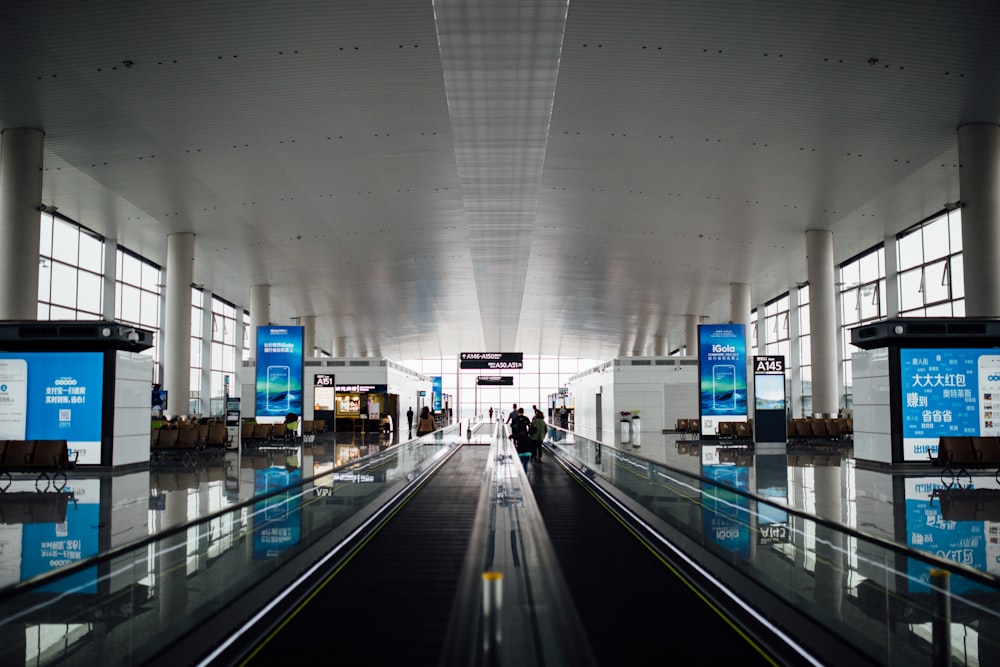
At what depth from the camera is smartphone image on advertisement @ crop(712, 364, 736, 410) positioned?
24703 millimetres

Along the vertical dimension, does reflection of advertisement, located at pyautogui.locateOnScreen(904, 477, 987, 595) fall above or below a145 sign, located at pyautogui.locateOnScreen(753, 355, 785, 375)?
below

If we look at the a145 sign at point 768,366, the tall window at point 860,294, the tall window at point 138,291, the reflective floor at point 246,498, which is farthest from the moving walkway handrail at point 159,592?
the tall window at point 860,294

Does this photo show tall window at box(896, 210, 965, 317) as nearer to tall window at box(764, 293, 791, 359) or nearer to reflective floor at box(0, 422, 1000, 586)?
reflective floor at box(0, 422, 1000, 586)

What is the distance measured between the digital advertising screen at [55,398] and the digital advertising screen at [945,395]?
1659cm

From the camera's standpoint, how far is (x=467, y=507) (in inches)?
475

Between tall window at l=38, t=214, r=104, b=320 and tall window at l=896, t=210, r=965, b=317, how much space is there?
32682mm

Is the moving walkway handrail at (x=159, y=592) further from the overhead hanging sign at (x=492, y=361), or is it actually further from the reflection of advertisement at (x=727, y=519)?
the overhead hanging sign at (x=492, y=361)

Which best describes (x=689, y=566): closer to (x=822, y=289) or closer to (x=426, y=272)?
(x=822, y=289)

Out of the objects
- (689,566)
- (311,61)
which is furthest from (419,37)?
(689,566)

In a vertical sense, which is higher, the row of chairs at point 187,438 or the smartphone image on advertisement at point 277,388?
the smartphone image on advertisement at point 277,388

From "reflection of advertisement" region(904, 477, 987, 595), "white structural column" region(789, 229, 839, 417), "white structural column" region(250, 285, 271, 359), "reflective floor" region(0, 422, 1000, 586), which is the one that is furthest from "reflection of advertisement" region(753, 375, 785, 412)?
"white structural column" region(250, 285, 271, 359)

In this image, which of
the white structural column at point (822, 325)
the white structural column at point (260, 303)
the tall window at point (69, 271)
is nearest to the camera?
the white structural column at point (822, 325)

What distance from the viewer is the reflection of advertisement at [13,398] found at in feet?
49.0

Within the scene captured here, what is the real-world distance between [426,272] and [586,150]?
61.0ft
